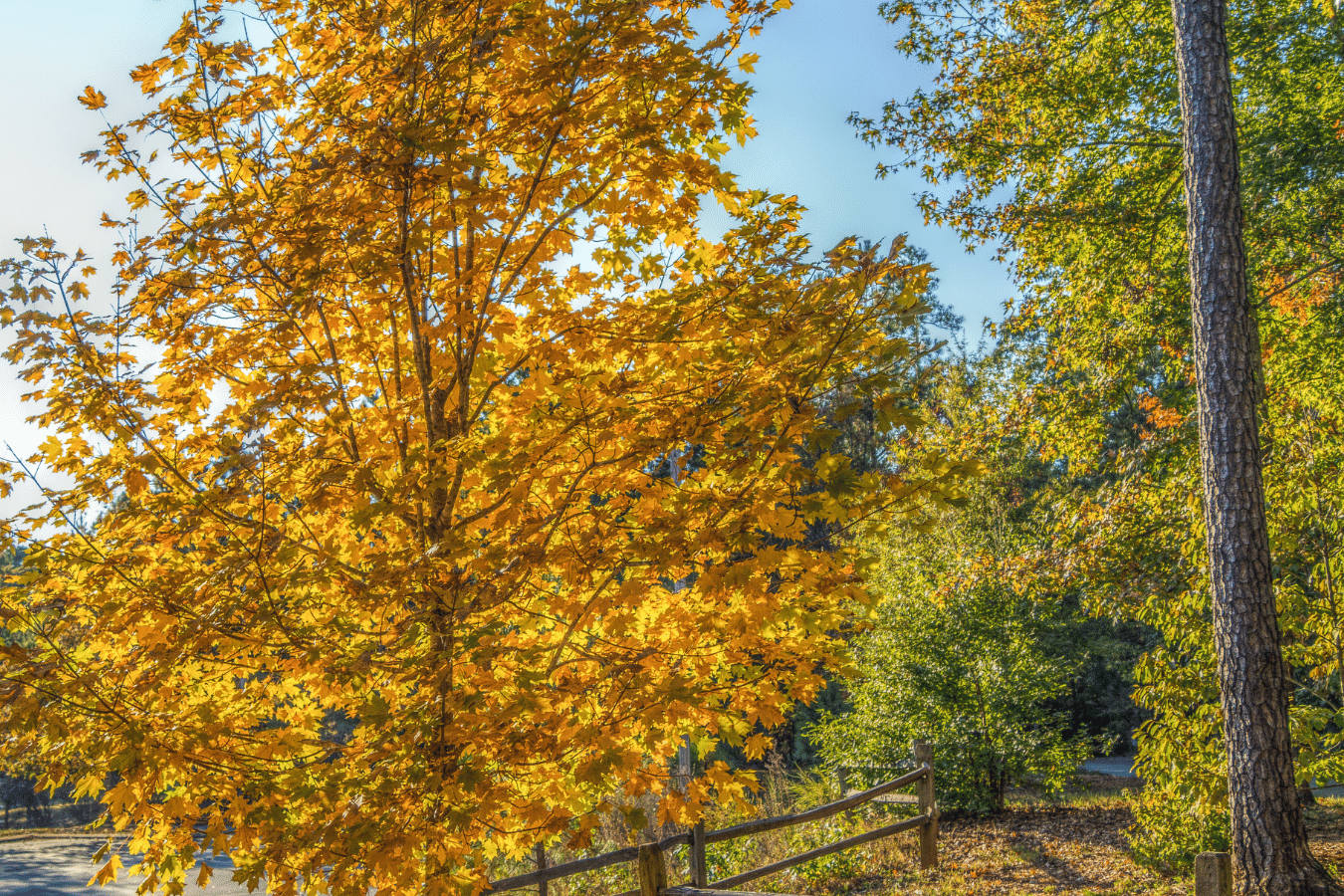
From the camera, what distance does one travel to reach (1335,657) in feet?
20.5

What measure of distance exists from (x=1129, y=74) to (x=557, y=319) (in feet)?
28.5

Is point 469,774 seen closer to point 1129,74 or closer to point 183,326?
point 183,326

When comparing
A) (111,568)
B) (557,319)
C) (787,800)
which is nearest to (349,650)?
(111,568)

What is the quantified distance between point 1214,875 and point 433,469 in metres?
4.72

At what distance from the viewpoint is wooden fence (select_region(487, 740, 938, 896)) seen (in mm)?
4422

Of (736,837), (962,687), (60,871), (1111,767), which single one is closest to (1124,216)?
(962,687)

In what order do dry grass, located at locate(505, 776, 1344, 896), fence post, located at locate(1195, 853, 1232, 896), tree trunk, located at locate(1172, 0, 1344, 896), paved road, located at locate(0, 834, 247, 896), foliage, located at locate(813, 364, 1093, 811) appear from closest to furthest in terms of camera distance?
fence post, located at locate(1195, 853, 1232, 896)
tree trunk, located at locate(1172, 0, 1344, 896)
dry grass, located at locate(505, 776, 1344, 896)
foliage, located at locate(813, 364, 1093, 811)
paved road, located at locate(0, 834, 247, 896)

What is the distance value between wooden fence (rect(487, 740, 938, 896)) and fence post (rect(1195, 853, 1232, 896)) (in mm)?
2578

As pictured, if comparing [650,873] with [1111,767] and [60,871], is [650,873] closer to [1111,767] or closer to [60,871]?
[60,871]

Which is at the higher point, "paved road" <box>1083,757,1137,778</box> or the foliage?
the foliage

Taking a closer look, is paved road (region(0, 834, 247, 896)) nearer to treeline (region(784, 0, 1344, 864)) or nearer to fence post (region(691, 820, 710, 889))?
fence post (region(691, 820, 710, 889))

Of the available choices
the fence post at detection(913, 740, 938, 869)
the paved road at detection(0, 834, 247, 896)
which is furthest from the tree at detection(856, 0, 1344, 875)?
the paved road at detection(0, 834, 247, 896)

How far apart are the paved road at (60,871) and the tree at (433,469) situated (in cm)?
854

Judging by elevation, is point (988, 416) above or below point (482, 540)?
above
